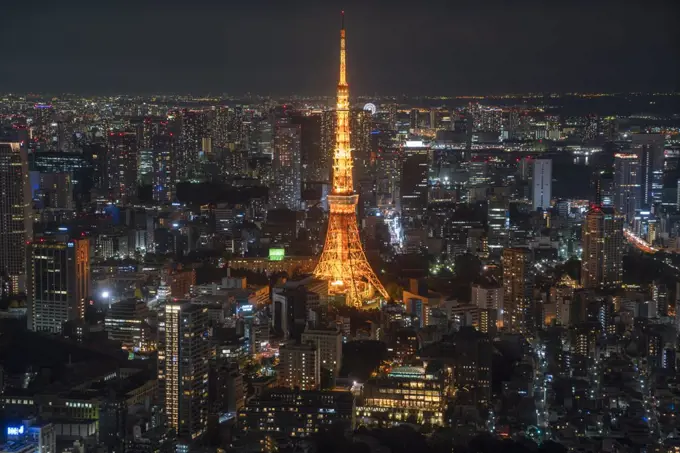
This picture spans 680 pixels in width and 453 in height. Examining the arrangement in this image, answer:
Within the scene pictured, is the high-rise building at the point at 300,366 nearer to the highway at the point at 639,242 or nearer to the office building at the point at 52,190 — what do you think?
the highway at the point at 639,242

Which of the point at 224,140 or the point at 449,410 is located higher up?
the point at 224,140

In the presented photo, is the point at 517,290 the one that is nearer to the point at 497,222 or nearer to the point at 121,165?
the point at 497,222

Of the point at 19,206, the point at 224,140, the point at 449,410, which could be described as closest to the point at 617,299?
the point at 449,410

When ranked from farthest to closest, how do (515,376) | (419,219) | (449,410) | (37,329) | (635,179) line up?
(419,219), (635,179), (37,329), (515,376), (449,410)

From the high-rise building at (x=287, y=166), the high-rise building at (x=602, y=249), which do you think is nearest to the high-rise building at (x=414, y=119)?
the high-rise building at (x=287, y=166)

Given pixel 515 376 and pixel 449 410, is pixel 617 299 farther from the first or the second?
pixel 449 410

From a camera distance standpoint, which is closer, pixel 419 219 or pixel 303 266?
pixel 303 266
